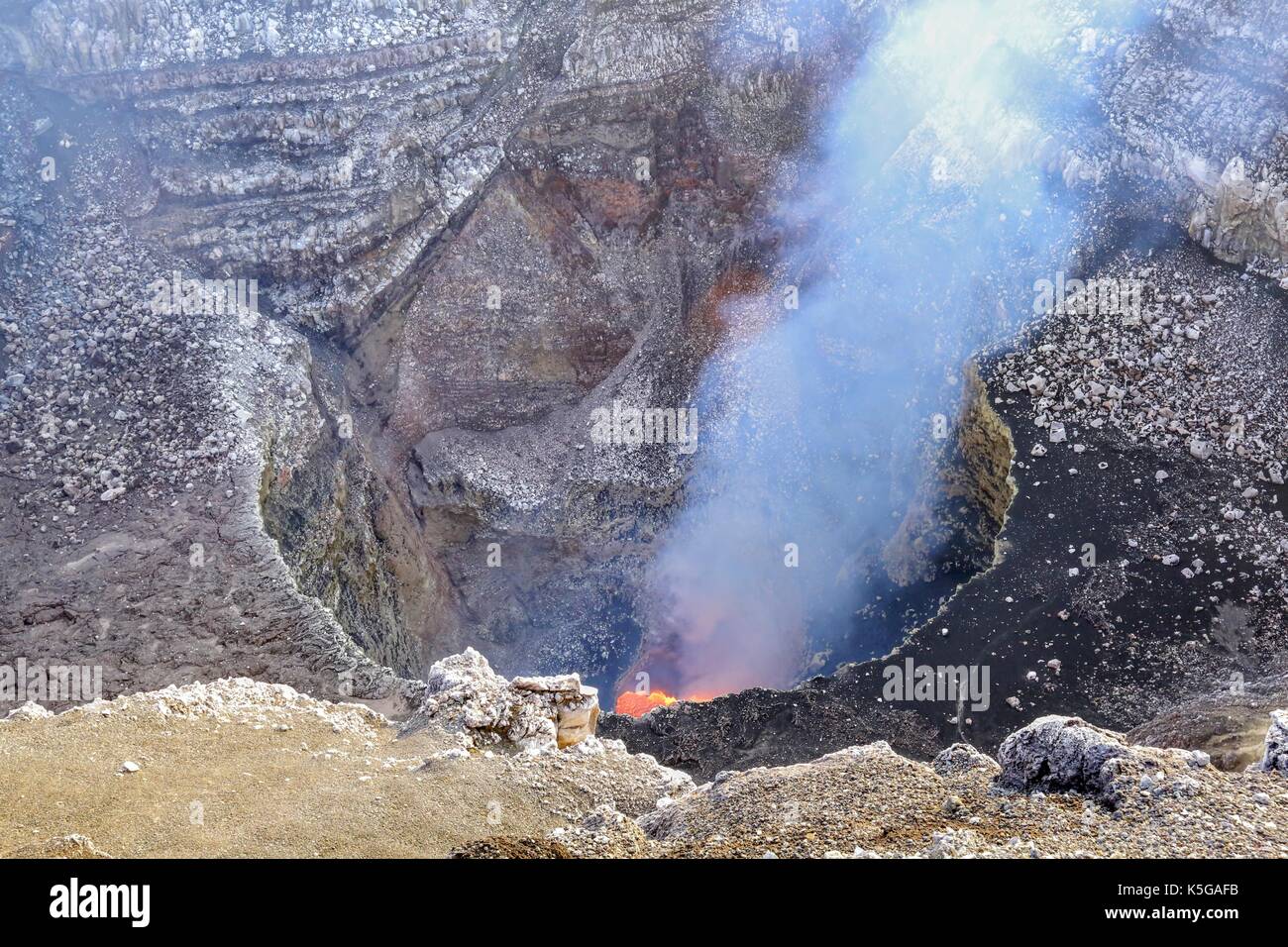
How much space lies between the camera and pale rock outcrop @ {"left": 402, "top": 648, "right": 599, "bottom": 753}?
16375mm

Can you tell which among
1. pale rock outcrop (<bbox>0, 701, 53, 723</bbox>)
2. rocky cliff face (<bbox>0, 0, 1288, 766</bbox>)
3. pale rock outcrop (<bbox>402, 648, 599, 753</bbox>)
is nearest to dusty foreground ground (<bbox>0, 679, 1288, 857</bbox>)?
pale rock outcrop (<bbox>0, 701, 53, 723</bbox>)

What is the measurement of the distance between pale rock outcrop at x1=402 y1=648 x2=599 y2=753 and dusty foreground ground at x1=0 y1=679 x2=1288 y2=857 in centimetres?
31

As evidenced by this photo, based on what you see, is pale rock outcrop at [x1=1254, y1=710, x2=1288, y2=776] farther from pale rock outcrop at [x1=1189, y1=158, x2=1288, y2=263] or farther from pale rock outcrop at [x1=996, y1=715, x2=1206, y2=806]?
pale rock outcrop at [x1=1189, y1=158, x2=1288, y2=263]

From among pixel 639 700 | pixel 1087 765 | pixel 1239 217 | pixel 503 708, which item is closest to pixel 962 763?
pixel 1087 765

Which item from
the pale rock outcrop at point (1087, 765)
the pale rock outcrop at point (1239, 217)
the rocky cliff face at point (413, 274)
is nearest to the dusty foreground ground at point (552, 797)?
the pale rock outcrop at point (1087, 765)

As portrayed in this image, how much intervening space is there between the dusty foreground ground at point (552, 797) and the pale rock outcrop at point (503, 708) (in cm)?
31

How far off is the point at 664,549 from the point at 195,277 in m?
14.3

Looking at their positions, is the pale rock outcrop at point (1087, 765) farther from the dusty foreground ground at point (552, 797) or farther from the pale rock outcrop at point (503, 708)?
the pale rock outcrop at point (503, 708)

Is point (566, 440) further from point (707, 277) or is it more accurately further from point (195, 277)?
point (195, 277)

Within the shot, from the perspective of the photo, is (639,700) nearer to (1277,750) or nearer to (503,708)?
(503,708)

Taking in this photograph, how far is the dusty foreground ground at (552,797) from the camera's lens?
35.8 feet

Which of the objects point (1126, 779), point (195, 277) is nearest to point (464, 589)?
point (195, 277)

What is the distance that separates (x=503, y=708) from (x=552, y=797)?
2844 millimetres

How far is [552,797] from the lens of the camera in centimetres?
1402
